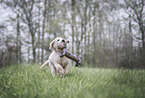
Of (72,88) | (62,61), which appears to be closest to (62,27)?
(62,61)

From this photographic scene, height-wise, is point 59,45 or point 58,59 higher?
point 59,45

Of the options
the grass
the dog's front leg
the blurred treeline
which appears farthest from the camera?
the blurred treeline

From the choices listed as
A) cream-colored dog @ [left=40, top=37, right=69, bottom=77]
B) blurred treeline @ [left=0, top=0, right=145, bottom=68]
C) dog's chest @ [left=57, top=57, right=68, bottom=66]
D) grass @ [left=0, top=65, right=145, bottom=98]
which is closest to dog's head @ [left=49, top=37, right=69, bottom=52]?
cream-colored dog @ [left=40, top=37, right=69, bottom=77]

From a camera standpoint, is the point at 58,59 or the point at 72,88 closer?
the point at 72,88

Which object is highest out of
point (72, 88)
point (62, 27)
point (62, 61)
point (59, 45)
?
point (62, 27)

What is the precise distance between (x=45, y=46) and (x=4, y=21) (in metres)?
3.98

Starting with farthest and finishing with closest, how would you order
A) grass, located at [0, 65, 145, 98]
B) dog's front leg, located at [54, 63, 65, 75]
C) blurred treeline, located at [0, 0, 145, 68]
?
blurred treeline, located at [0, 0, 145, 68] → dog's front leg, located at [54, 63, 65, 75] → grass, located at [0, 65, 145, 98]

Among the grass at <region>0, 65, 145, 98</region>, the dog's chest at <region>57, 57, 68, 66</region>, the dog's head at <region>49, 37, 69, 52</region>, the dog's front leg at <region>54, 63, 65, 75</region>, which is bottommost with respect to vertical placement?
the grass at <region>0, 65, 145, 98</region>

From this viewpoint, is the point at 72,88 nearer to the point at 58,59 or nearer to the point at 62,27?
the point at 58,59

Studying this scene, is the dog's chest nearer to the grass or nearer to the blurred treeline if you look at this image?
the grass

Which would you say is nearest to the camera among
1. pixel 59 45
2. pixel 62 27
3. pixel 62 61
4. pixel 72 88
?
pixel 72 88

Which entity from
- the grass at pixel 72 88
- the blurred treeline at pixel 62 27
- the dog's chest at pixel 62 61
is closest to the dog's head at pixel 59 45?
the dog's chest at pixel 62 61

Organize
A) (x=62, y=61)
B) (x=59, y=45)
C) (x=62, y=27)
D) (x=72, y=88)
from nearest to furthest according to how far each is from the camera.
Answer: (x=72, y=88), (x=59, y=45), (x=62, y=61), (x=62, y=27)

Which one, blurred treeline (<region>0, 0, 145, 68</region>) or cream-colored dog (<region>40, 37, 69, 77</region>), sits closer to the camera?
cream-colored dog (<region>40, 37, 69, 77</region>)
